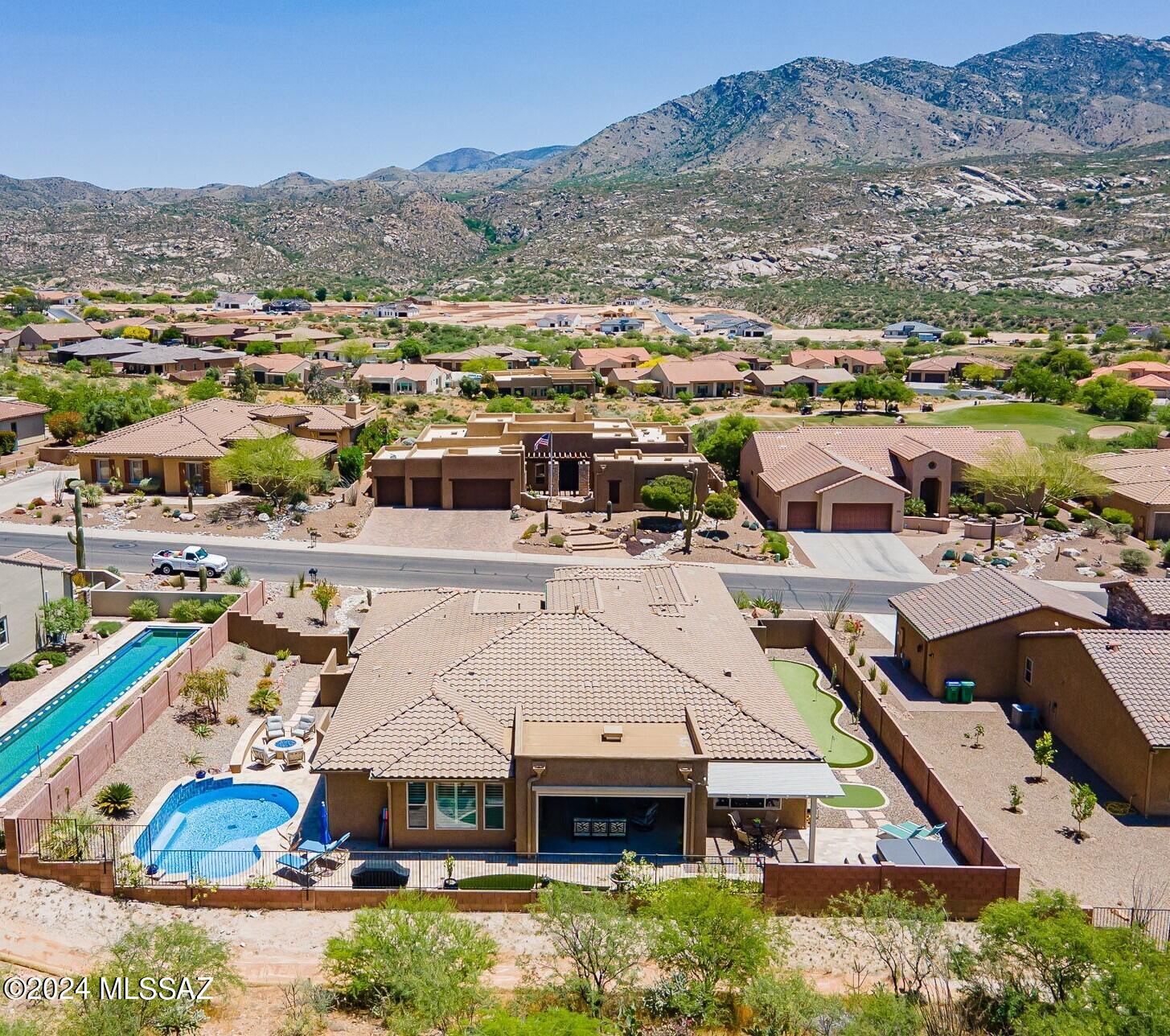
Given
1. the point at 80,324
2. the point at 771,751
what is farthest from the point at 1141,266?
the point at 771,751

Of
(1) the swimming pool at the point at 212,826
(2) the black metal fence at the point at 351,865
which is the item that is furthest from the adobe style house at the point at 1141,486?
(1) the swimming pool at the point at 212,826

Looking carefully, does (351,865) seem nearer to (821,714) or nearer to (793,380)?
(821,714)

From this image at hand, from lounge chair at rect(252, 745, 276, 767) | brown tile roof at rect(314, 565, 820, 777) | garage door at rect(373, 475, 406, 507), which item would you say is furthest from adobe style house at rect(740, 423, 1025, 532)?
lounge chair at rect(252, 745, 276, 767)

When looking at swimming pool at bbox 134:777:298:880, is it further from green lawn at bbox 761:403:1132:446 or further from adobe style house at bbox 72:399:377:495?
green lawn at bbox 761:403:1132:446

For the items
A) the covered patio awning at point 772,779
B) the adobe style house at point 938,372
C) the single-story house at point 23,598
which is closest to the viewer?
the covered patio awning at point 772,779

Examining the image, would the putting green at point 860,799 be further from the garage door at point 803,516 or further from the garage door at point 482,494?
the garage door at point 482,494

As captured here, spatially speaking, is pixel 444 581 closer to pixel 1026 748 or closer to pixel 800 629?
pixel 800 629
